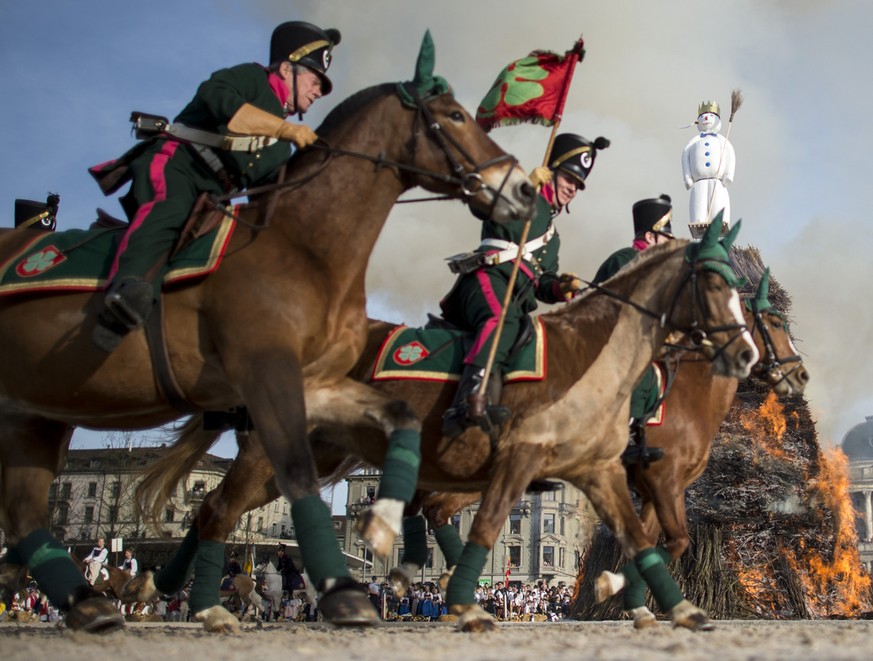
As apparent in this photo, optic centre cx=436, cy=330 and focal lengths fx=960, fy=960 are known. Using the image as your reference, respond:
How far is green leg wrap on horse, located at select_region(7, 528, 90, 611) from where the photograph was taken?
5.90 m

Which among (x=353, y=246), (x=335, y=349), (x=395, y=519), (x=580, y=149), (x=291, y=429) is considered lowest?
(x=395, y=519)

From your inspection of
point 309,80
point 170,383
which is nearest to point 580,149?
point 309,80

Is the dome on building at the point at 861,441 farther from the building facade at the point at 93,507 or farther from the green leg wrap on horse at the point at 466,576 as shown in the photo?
the green leg wrap on horse at the point at 466,576

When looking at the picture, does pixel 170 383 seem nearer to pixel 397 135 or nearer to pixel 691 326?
pixel 397 135

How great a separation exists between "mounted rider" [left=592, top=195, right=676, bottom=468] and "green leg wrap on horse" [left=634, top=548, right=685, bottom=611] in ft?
5.53

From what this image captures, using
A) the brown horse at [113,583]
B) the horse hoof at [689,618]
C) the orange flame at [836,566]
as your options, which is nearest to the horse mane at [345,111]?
the horse hoof at [689,618]

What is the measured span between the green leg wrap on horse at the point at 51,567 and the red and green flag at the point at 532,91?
5.32m

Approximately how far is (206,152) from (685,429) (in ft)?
20.2

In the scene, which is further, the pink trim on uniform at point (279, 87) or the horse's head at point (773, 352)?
the horse's head at point (773, 352)

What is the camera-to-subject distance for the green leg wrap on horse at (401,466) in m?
5.34

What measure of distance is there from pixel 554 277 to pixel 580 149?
1.63m

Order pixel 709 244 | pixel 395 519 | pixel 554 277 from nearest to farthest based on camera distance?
pixel 395 519 → pixel 709 244 → pixel 554 277

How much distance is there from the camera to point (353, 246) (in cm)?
611

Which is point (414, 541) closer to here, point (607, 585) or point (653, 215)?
point (607, 585)
